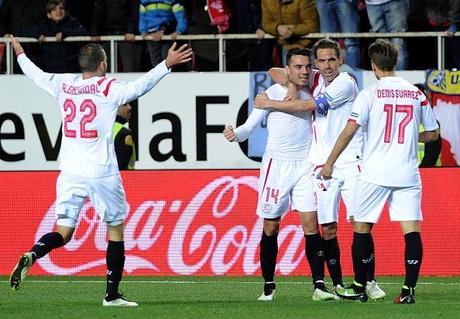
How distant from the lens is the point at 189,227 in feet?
54.0

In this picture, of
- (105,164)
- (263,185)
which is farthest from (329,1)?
(105,164)

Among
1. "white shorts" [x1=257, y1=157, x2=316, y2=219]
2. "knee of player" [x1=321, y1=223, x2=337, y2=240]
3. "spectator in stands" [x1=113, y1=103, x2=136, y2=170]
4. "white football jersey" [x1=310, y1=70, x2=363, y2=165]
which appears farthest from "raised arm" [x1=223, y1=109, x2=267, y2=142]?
"spectator in stands" [x1=113, y1=103, x2=136, y2=170]

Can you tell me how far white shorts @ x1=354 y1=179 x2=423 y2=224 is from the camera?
1120 cm

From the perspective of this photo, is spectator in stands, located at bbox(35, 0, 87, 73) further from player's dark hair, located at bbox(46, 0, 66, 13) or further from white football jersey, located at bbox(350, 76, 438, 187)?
white football jersey, located at bbox(350, 76, 438, 187)

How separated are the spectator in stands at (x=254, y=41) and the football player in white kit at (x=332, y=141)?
20.1 ft

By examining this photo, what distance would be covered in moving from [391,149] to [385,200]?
0.43 meters

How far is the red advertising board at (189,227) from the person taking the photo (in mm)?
16219

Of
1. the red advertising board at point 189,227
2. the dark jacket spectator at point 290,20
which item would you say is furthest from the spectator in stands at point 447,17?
the red advertising board at point 189,227

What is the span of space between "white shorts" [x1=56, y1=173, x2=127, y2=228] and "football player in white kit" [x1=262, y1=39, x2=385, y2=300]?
164cm

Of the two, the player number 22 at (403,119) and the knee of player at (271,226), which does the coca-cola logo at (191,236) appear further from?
the player number 22 at (403,119)

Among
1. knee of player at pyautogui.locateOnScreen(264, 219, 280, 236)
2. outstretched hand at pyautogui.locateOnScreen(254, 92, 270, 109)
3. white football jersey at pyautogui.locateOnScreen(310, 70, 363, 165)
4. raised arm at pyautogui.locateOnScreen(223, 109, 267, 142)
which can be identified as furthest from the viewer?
raised arm at pyautogui.locateOnScreen(223, 109, 267, 142)

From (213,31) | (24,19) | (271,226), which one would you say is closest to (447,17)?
(213,31)

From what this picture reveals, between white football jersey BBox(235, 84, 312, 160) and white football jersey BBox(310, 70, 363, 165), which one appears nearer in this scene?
white football jersey BBox(310, 70, 363, 165)

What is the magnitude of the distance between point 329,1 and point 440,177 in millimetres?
2978
